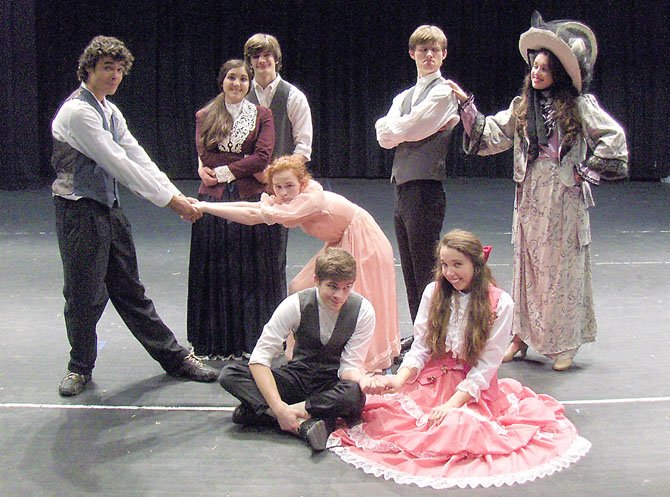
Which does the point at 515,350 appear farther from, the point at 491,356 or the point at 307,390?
the point at 307,390

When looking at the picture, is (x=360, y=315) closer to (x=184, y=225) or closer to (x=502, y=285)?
(x=502, y=285)

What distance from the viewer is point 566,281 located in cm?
346

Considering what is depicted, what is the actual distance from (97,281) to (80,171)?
0.41 meters

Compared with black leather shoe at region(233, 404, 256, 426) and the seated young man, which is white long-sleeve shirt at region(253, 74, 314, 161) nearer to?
the seated young man

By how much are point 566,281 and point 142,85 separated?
26.2 ft

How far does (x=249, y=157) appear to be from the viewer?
3535mm

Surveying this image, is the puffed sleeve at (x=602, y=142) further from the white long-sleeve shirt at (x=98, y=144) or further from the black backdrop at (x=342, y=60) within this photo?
the black backdrop at (x=342, y=60)

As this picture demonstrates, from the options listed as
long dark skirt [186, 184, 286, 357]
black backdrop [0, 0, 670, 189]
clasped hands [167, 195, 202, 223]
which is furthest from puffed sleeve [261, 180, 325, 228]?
black backdrop [0, 0, 670, 189]

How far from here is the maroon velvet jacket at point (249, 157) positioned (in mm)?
3533

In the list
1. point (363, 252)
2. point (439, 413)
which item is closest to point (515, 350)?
point (363, 252)

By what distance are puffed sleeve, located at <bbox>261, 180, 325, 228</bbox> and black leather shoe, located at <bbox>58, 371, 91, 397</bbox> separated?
0.94m

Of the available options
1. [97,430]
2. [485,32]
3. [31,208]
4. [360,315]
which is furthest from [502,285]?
[485,32]

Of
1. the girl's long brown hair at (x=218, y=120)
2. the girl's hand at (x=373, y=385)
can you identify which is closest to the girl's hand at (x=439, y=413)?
the girl's hand at (x=373, y=385)

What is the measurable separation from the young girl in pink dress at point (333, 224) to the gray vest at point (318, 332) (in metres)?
0.44
